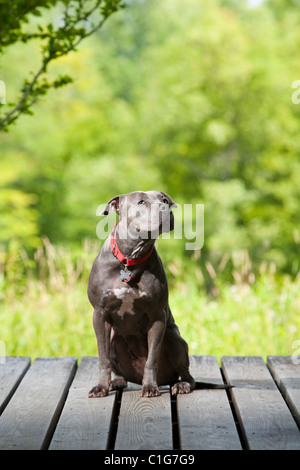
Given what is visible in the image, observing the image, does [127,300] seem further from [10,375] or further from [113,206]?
[10,375]

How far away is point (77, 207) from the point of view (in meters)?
18.5

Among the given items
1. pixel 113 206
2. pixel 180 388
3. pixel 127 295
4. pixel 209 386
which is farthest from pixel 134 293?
pixel 209 386

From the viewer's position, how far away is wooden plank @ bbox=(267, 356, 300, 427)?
283cm

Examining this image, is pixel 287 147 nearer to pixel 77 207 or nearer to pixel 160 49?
pixel 160 49

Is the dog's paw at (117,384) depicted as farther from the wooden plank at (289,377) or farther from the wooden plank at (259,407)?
the wooden plank at (289,377)

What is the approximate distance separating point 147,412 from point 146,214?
0.82 m

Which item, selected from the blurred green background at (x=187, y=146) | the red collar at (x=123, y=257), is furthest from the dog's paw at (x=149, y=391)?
the blurred green background at (x=187, y=146)

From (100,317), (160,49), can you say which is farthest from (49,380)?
(160,49)

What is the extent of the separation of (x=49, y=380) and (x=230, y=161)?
614 inches

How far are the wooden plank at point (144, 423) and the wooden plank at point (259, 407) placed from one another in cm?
30

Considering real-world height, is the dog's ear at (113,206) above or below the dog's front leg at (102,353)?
above

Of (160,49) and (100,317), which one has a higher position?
(160,49)

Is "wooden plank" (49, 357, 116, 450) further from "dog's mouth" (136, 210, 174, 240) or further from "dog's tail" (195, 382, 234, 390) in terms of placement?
"dog's mouth" (136, 210, 174, 240)

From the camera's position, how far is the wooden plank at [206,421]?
2.30m
